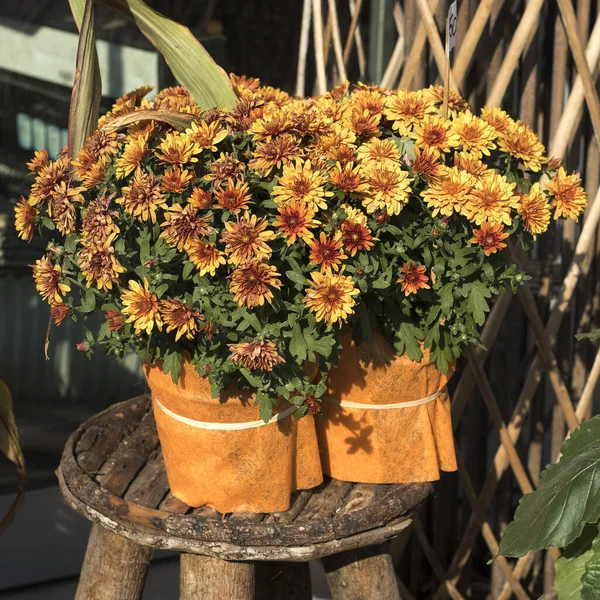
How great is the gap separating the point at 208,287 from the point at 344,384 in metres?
0.22

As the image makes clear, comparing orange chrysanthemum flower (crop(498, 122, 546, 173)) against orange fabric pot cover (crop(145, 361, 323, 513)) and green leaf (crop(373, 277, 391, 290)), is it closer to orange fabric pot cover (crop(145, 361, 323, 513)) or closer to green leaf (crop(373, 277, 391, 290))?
green leaf (crop(373, 277, 391, 290))

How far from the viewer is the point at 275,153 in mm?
805

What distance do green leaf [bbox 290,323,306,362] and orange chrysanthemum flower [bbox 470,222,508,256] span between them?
183mm

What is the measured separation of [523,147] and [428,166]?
12cm

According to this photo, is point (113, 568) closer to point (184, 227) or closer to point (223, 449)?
point (223, 449)

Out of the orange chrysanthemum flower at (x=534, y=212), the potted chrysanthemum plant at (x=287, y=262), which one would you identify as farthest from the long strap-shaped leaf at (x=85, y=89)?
the orange chrysanthemum flower at (x=534, y=212)

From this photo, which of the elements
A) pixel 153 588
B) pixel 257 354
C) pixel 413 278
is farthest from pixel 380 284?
pixel 153 588

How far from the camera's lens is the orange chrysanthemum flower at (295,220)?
30.4 inches

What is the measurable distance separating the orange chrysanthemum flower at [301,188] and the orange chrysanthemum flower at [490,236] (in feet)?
0.50

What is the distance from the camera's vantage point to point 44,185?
2.86 ft

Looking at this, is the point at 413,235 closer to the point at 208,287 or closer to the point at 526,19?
the point at 208,287

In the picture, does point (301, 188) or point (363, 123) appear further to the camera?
point (363, 123)

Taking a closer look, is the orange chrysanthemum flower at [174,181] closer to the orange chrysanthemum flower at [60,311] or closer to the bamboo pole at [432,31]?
the orange chrysanthemum flower at [60,311]

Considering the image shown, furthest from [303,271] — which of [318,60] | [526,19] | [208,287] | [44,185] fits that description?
[318,60]
